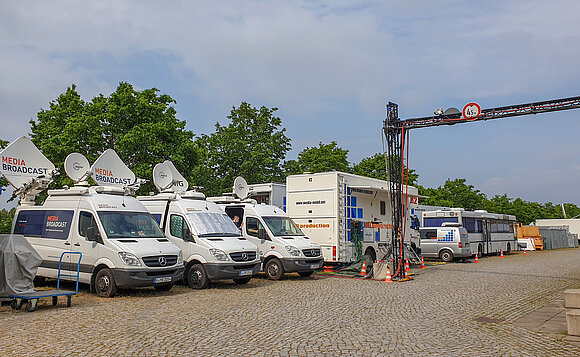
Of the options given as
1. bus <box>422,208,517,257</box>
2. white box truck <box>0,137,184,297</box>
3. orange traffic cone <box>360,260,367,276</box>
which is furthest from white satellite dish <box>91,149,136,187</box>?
bus <box>422,208,517,257</box>

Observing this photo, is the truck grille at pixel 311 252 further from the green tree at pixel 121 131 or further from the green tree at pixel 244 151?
the green tree at pixel 244 151

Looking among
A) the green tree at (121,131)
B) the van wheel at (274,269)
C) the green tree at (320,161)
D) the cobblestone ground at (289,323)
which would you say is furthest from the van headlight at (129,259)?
the green tree at (320,161)

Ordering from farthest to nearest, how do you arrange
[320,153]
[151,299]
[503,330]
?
[320,153]
[151,299]
[503,330]

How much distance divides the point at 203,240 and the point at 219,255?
0.72 metres

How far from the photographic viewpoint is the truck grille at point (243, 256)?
13844 mm

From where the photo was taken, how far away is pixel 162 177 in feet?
54.5

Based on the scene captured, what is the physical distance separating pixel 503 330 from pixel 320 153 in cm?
3590

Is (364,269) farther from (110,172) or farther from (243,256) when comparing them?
(110,172)

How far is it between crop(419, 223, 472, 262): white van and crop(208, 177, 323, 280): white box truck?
11358 millimetres

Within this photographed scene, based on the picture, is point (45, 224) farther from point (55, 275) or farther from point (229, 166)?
point (229, 166)

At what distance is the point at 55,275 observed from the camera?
13.0 m

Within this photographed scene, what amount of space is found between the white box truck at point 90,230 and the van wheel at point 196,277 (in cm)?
99

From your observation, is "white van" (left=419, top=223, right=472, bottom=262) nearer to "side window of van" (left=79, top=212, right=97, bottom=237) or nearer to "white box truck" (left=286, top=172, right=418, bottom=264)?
"white box truck" (left=286, top=172, right=418, bottom=264)

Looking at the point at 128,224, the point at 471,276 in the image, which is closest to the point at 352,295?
the point at 128,224
